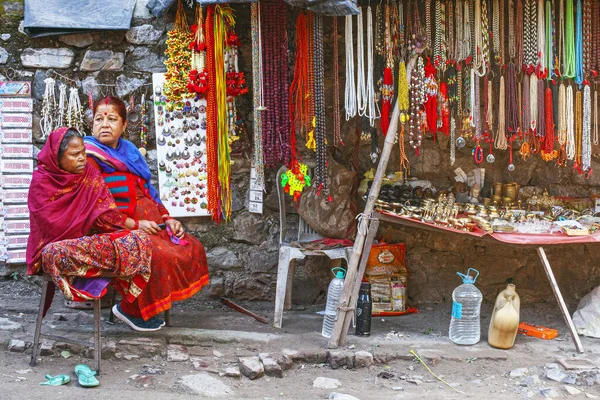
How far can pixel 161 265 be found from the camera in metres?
4.53

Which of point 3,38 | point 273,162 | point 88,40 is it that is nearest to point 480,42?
point 273,162

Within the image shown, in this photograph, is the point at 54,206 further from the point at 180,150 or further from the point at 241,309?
the point at 241,309

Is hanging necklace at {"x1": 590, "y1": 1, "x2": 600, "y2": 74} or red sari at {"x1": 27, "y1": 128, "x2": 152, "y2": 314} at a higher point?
Result: hanging necklace at {"x1": 590, "y1": 1, "x2": 600, "y2": 74}

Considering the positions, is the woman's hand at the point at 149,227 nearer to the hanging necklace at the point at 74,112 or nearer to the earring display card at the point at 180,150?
the earring display card at the point at 180,150

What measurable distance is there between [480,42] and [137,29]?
8.41 ft

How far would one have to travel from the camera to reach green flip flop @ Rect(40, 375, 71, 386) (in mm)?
3943

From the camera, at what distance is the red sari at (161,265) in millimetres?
4500

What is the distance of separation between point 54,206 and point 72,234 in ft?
0.63

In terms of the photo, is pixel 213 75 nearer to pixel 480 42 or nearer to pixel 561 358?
pixel 480 42

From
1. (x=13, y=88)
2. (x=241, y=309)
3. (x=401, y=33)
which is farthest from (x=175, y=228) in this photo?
(x=401, y=33)

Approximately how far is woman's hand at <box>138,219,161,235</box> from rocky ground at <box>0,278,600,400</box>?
0.69m

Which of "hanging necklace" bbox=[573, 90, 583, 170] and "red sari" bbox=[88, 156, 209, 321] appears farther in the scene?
"hanging necklace" bbox=[573, 90, 583, 170]

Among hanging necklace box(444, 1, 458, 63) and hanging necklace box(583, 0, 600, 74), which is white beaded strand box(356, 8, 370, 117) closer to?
hanging necklace box(444, 1, 458, 63)

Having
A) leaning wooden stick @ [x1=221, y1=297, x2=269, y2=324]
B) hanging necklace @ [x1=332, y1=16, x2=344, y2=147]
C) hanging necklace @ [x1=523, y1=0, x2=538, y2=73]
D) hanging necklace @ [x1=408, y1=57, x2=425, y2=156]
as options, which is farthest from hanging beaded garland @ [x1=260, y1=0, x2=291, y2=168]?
hanging necklace @ [x1=523, y1=0, x2=538, y2=73]
